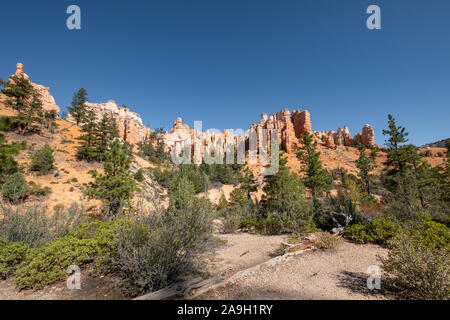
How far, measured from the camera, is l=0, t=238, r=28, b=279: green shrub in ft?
12.1

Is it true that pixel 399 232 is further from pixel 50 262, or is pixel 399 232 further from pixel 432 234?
pixel 50 262

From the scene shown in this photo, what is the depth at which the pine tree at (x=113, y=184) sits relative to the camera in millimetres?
11703

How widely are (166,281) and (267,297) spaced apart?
7.41ft

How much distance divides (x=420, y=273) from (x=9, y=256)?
876 centimetres

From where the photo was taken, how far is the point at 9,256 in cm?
378

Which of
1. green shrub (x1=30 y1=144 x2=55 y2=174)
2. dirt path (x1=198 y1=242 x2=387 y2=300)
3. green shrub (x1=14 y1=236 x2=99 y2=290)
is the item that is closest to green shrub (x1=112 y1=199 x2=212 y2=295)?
green shrub (x1=14 y1=236 x2=99 y2=290)

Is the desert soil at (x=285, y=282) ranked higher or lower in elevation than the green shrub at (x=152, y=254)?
lower

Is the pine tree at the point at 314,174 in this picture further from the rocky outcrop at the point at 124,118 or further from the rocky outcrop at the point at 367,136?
the rocky outcrop at the point at 124,118

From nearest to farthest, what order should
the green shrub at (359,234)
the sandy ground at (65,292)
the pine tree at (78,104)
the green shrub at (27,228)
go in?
the sandy ground at (65,292) → the green shrub at (27,228) → the green shrub at (359,234) → the pine tree at (78,104)

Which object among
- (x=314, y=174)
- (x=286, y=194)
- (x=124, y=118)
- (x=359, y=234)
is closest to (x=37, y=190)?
(x=286, y=194)

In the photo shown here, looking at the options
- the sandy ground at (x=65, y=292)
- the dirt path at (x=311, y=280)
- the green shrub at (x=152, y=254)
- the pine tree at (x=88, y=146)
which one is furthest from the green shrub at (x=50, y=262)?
the pine tree at (x=88, y=146)

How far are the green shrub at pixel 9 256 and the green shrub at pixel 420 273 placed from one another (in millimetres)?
8347
